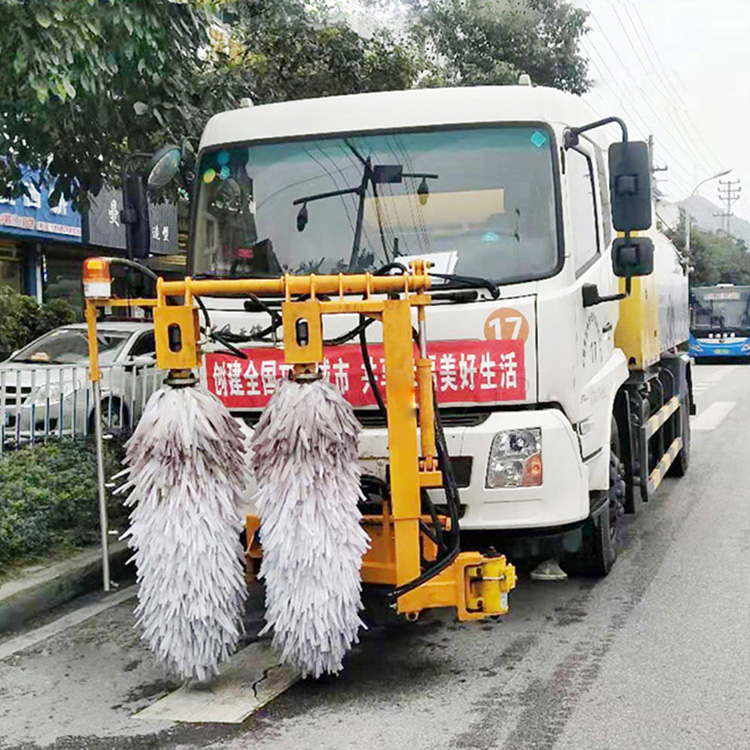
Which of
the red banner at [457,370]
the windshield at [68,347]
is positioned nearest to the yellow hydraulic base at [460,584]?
the red banner at [457,370]

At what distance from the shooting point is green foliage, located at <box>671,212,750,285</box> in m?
62.3

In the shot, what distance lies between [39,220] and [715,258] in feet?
193

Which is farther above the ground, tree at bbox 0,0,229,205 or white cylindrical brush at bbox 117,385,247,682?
tree at bbox 0,0,229,205


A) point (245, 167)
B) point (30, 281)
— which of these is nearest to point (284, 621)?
point (245, 167)

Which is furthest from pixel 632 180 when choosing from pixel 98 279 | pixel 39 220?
pixel 39 220

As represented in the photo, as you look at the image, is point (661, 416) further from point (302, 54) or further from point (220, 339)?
point (302, 54)

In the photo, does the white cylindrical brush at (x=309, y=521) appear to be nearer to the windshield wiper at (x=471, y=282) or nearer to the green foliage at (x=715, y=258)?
the windshield wiper at (x=471, y=282)

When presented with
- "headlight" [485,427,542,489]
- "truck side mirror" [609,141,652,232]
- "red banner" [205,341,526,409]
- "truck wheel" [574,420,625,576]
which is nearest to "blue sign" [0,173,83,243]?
"truck wheel" [574,420,625,576]

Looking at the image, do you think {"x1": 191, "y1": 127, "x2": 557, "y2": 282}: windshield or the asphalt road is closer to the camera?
the asphalt road

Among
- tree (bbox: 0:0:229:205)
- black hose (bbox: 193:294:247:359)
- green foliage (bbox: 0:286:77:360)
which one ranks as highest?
tree (bbox: 0:0:229:205)

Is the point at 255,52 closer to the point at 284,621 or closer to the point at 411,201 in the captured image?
the point at 411,201

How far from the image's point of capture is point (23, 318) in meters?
14.8

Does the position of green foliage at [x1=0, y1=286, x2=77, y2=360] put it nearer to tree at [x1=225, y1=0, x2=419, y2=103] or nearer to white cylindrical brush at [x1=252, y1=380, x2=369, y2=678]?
tree at [x1=225, y1=0, x2=419, y2=103]

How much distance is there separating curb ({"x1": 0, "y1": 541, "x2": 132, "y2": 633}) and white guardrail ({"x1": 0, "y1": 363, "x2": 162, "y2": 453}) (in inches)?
45.1
